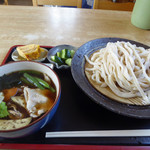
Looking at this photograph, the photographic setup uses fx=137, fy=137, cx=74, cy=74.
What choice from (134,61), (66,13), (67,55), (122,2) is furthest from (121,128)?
(122,2)

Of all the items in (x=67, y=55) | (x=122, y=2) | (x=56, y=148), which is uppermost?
(x=122, y=2)

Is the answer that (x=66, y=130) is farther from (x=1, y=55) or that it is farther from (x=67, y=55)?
(x=1, y=55)

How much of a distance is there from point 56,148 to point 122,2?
2641 millimetres

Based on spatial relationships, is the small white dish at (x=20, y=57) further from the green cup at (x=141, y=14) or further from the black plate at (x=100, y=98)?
the green cup at (x=141, y=14)

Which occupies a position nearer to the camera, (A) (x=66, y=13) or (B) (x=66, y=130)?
(B) (x=66, y=130)

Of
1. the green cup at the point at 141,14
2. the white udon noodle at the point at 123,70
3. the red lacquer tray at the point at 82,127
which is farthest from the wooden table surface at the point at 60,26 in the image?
the red lacquer tray at the point at 82,127

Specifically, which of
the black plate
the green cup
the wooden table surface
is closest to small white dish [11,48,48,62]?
the wooden table surface

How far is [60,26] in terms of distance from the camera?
5.90 ft

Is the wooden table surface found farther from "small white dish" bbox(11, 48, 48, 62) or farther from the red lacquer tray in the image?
the red lacquer tray

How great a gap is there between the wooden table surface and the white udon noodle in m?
0.54

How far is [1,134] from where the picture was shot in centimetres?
53

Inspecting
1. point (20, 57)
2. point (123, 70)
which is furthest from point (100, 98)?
point (20, 57)

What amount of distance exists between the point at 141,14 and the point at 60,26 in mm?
1011

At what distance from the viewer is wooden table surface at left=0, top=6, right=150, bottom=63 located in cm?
152
